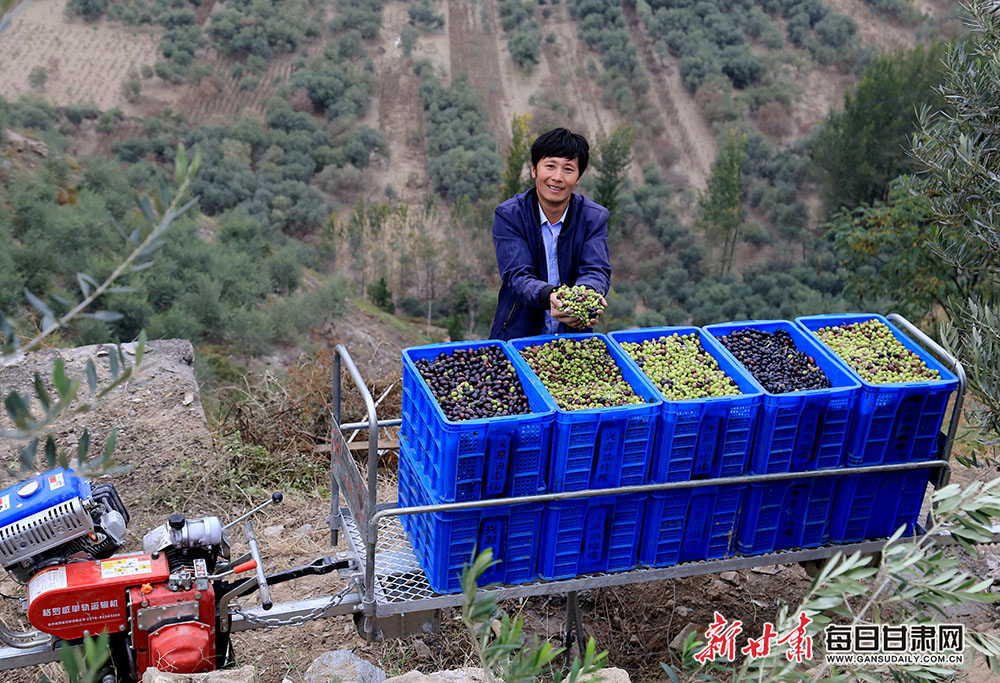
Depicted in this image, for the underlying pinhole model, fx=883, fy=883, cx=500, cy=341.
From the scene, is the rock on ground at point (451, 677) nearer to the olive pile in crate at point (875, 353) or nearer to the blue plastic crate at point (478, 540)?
the blue plastic crate at point (478, 540)

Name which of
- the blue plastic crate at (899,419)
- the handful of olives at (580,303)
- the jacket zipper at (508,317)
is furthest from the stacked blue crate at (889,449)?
the jacket zipper at (508,317)

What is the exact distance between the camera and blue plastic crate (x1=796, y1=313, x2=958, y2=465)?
3703 millimetres

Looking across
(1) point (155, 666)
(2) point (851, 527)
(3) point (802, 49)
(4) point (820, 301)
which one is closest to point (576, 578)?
(2) point (851, 527)

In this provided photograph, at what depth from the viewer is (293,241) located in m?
26.3

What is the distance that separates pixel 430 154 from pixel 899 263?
907 inches

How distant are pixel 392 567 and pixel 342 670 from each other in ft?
1.47

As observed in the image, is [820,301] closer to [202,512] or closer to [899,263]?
[899,263]

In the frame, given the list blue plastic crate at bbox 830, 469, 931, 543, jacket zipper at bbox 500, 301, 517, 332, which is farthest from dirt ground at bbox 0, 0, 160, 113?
blue plastic crate at bbox 830, 469, 931, 543

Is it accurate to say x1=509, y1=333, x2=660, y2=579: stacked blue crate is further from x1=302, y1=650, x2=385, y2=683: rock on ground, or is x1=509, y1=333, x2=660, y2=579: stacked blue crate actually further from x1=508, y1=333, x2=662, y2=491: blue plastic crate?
x1=302, y1=650, x2=385, y2=683: rock on ground

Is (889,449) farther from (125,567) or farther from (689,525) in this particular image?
(125,567)

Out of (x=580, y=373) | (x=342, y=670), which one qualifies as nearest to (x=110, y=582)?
(x=342, y=670)

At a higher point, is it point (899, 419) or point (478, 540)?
point (899, 419)

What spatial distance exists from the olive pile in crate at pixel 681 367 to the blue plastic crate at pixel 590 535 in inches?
18.7

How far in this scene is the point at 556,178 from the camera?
4.27m
